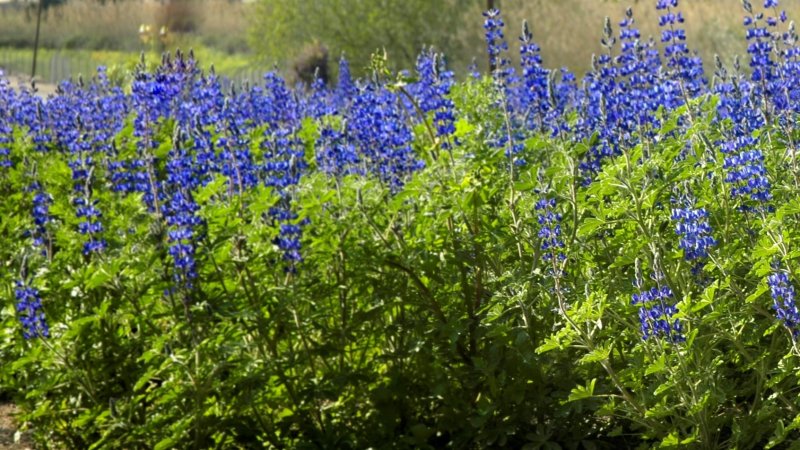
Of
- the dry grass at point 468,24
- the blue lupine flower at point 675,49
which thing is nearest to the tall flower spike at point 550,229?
the blue lupine flower at point 675,49

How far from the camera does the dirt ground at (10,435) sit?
5.65 meters

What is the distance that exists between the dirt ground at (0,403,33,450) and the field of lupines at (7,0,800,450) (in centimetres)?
23

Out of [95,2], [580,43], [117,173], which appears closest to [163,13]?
[95,2]

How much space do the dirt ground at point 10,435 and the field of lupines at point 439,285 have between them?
0.77 ft

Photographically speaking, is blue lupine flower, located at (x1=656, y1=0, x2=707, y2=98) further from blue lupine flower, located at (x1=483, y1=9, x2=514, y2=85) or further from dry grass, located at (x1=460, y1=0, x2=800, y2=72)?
dry grass, located at (x1=460, y1=0, x2=800, y2=72)

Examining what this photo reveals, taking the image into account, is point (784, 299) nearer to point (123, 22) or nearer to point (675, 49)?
point (675, 49)

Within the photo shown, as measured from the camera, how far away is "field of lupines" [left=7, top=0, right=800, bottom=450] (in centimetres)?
391

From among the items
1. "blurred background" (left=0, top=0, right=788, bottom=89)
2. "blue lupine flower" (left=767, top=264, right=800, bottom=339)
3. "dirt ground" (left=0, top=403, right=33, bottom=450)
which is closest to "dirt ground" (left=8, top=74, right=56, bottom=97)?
"blurred background" (left=0, top=0, right=788, bottom=89)

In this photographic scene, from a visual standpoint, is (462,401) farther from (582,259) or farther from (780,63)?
(780,63)

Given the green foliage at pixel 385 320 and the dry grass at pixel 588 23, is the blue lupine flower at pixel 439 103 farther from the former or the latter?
the dry grass at pixel 588 23

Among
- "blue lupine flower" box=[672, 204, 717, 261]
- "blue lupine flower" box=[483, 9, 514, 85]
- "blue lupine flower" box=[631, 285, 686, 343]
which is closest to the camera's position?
"blue lupine flower" box=[631, 285, 686, 343]

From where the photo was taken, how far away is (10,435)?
5.89 metres

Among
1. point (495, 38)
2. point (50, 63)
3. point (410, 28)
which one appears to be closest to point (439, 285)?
point (495, 38)

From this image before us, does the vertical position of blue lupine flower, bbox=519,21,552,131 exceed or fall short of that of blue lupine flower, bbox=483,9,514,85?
it falls short
